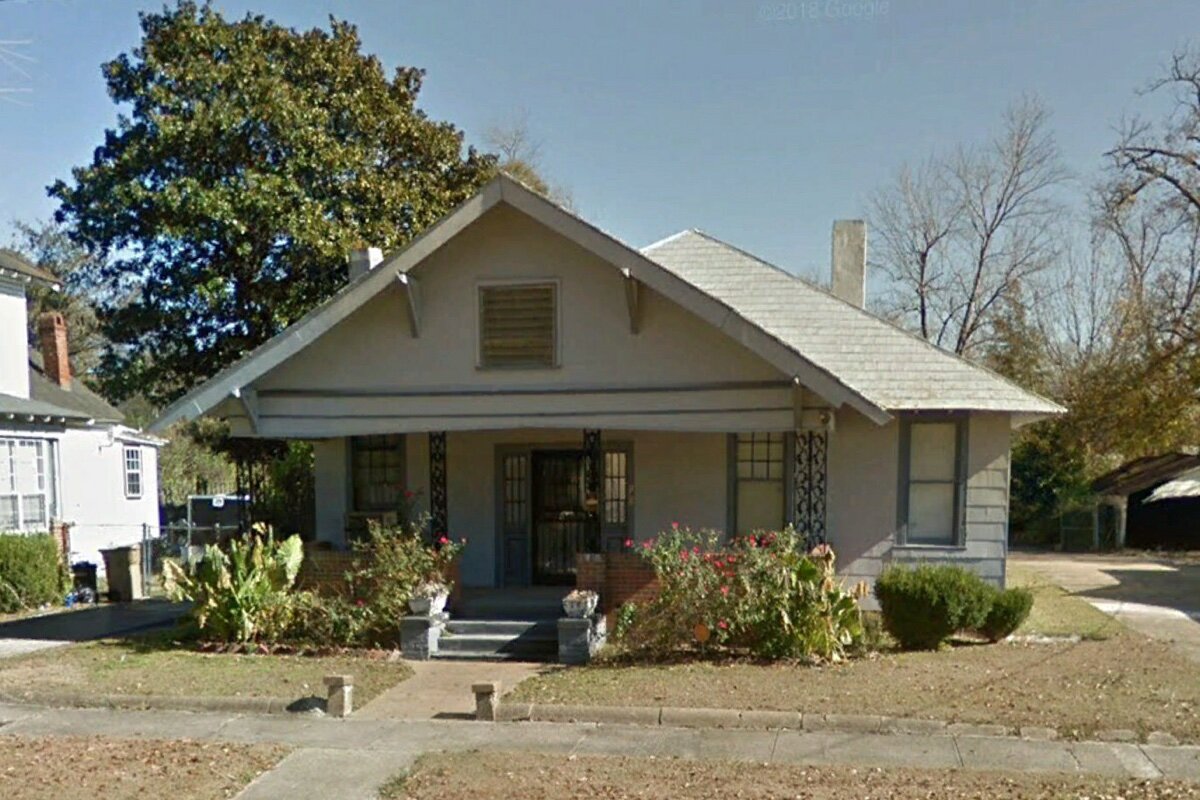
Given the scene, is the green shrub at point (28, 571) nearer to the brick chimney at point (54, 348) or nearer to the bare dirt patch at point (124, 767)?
the bare dirt patch at point (124, 767)

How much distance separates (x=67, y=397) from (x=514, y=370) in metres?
17.3

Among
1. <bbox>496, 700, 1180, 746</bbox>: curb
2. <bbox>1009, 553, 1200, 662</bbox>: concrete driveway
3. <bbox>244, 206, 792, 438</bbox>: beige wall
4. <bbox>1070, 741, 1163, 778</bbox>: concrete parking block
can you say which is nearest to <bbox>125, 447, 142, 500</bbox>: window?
<bbox>244, 206, 792, 438</bbox>: beige wall

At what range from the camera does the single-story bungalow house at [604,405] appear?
10672 millimetres

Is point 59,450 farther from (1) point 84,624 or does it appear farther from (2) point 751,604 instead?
(2) point 751,604

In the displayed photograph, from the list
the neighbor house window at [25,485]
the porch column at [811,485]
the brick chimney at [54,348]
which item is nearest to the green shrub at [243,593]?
the porch column at [811,485]

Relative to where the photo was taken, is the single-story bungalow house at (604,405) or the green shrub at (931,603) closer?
the green shrub at (931,603)

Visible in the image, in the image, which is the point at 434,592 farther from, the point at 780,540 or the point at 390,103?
the point at 390,103

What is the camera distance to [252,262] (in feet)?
60.7

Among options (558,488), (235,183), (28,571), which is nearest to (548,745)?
(558,488)

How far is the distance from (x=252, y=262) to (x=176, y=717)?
12.8 metres

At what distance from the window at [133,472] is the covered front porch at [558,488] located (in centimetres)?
1496

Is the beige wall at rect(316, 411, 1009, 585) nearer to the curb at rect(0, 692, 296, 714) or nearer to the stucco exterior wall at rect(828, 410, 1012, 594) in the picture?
the stucco exterior wall at rect(828, 410, 1012, 594)

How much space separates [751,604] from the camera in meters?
9.36

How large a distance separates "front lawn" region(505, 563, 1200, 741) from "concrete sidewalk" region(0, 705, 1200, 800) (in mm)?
429
